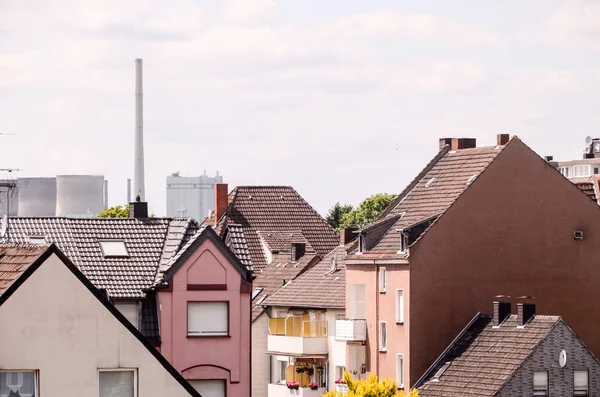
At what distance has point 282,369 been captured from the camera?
3937 inches

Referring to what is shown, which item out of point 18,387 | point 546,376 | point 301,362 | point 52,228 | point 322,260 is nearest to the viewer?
point 18,387

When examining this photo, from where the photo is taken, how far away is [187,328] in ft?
189

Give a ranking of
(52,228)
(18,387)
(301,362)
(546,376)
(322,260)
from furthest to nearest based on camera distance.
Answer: (322,260) < (301,362) < (546,376) < (52,228) < (18,387)

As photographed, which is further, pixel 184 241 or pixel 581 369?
pixel 581 369

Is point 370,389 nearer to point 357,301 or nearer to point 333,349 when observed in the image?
point 357,301

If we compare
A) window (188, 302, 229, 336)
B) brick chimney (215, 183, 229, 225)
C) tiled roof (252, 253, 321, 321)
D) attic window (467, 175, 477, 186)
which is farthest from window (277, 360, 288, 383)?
window (188, 302, 229, 336)

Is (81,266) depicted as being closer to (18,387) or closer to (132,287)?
(132,287)

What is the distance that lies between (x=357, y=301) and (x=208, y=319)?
94.7 ft

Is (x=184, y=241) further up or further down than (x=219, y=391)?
further up

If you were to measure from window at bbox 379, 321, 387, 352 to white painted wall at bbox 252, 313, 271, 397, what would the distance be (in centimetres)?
1994

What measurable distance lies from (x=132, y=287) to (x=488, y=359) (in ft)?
65.7

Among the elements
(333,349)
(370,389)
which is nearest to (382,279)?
(333,349)

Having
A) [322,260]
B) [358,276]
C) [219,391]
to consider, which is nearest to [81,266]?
[219,391]

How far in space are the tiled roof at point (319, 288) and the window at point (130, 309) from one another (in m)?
37.5
